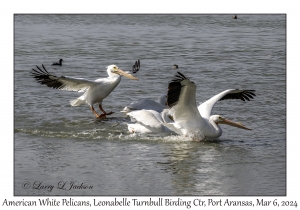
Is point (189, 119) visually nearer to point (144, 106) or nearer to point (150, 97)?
point (144, 106)

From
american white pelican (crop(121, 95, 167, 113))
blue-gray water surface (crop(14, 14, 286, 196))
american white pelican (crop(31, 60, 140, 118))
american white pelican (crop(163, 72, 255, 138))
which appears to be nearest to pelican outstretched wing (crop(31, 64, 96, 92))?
american white pelican (crop(31, 60, 140, 118))

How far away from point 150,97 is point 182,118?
277cm

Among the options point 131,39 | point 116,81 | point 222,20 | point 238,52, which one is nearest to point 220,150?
point 116,81

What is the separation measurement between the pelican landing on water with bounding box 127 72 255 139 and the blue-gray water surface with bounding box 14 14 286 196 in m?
0.15

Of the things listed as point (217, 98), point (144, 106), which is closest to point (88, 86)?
point (144, 106)

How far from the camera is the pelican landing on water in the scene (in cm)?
798

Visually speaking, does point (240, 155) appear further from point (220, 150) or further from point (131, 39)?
point (131, 39)

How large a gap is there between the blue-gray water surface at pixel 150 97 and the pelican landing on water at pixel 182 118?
15cm

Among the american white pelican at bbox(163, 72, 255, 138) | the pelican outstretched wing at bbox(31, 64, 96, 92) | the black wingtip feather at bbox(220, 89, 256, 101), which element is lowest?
the american white pelican at bbox(163, 72, 255, 138)

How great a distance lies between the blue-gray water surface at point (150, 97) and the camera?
6.80m

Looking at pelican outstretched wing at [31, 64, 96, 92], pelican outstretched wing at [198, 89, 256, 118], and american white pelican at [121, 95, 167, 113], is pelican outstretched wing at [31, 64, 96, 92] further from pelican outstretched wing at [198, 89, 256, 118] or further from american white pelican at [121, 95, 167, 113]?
pelican outstretched wing at [198, 89, 256, 118]

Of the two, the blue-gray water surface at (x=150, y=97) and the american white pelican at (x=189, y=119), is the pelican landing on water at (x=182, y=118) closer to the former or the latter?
the american white pelican at (x=189, y=119)

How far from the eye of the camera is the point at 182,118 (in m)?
8.48

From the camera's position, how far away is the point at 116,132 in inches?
356
